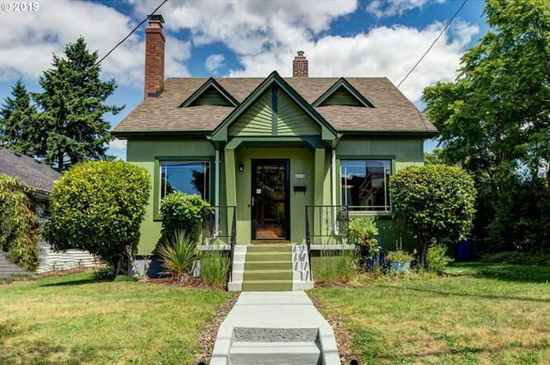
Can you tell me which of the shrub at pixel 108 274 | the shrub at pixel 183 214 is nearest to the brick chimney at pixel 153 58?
the shrub at pixel 183 214

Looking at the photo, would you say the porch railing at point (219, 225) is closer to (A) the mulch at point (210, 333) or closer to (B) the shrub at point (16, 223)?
(A) the mulch at point (210, 333)

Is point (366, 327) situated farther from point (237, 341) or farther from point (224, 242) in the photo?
point (224, 242)

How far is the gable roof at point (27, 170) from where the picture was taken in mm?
14514

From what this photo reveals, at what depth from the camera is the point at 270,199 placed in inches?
410

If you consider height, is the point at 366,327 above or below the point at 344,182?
below

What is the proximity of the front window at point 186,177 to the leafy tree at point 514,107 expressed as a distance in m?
8.95

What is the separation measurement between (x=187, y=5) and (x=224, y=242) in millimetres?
5633

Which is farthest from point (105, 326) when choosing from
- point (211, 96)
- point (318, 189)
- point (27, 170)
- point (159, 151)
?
point (27, 170)

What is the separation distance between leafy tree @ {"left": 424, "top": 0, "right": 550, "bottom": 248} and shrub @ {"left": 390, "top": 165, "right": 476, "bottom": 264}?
3782mm

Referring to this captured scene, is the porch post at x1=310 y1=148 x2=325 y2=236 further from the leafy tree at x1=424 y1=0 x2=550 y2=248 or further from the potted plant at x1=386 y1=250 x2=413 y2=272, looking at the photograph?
the leafy tree at x1=424 y1=0 x2=550 y2=248

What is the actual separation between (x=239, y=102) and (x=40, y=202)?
7280mm

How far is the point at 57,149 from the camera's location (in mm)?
26297

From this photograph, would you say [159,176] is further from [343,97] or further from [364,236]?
[343,97]

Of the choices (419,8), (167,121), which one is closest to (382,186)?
(419,8)
